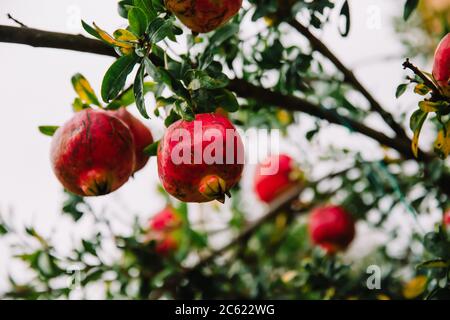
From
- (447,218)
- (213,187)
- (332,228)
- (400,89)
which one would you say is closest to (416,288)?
(447,218)

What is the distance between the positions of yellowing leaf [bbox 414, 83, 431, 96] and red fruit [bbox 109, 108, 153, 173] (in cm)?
49

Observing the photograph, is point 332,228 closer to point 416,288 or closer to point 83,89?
point 416,288

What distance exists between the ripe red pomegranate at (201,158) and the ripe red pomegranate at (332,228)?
1017mm

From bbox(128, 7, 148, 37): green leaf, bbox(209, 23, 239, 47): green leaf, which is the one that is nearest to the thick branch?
bbox(209, 23, 239, 47): green leaf

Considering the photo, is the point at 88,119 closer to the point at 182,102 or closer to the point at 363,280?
the point at 182,102

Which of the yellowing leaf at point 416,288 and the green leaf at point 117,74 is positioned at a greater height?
the green leaf at point 117,74

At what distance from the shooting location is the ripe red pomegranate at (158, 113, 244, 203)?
781mm

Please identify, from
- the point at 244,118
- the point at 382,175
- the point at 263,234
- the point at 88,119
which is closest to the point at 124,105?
the point at 88,119

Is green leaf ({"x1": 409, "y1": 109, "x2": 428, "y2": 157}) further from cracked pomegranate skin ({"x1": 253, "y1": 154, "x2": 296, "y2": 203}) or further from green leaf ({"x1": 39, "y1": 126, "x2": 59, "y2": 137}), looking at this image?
cracked pomegranate skin ({"x1": 253, "y1": 154, "x2": 296, "y2": 203})

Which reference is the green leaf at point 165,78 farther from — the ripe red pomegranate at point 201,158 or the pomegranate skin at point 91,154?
the pomegranate skin at point 91,154

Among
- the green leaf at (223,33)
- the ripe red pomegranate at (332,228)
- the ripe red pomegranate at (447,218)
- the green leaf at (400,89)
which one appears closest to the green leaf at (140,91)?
the green leaf at (223,33)

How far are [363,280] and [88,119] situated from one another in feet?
2.97

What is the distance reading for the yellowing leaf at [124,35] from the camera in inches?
32.4

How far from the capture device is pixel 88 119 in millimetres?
903
